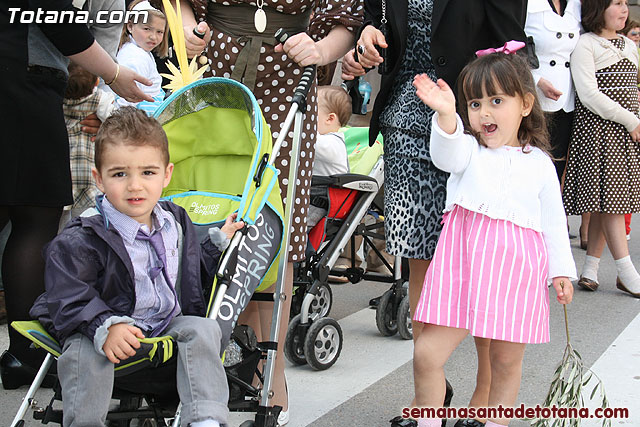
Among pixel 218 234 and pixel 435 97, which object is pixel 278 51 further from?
pixel 218 234

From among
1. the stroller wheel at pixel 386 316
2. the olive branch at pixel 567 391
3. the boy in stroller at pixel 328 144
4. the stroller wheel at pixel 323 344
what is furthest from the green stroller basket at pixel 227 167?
the stroller wheel at pixel 386 316

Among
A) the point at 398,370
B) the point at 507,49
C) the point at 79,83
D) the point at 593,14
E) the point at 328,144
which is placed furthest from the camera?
the point at 593,14

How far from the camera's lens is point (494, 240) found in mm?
3025

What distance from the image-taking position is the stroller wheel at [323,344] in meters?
4.18

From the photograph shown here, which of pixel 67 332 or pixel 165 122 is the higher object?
pixel 165 122

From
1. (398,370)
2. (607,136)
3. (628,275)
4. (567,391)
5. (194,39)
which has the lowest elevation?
(398,370)

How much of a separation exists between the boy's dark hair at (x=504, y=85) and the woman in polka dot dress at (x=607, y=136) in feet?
9.20

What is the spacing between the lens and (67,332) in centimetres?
242

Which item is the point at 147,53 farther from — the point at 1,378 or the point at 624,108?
the point at 624,108

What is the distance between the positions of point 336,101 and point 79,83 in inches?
64.1

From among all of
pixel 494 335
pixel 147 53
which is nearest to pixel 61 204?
pixel 494 335

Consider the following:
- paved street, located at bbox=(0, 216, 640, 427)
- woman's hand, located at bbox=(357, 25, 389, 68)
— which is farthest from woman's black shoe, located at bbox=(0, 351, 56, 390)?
woman's hand, located at bbox=(357, 25, 389, 68)

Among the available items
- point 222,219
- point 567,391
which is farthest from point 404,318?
point 222,219

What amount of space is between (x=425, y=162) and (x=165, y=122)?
42.1 inches
